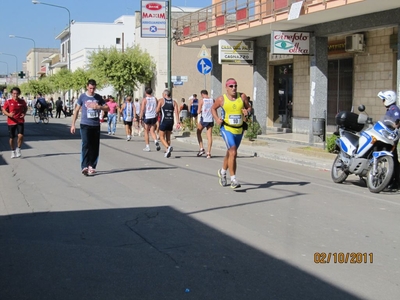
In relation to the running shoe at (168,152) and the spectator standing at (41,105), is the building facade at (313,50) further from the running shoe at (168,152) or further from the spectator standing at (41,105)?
the spectator standing at (41,105)

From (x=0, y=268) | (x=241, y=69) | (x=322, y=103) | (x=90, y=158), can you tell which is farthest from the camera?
(x=241, y=69)

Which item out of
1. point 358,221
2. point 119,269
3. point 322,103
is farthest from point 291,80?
point 119,269

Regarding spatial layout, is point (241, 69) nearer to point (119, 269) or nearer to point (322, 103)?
point (322, 103)

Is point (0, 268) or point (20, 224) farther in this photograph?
point (20, 224)

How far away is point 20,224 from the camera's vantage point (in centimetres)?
771

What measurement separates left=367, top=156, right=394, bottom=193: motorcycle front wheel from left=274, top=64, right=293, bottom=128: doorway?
15660mm

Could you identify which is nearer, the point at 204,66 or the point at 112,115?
the point at 204,66

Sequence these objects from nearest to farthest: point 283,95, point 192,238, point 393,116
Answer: point 192,238 < point 393,116 < point 283,95

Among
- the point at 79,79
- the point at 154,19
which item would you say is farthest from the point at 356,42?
the point at 79,79

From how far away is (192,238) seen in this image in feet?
22.6

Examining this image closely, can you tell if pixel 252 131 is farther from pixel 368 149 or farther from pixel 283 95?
pixel 368 149

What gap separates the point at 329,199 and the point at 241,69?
31.2 m

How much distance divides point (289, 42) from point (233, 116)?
32.0 ft

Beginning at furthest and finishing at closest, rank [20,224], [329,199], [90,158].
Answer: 1. [90,158]
2. [329,199]
3. [20,224]
